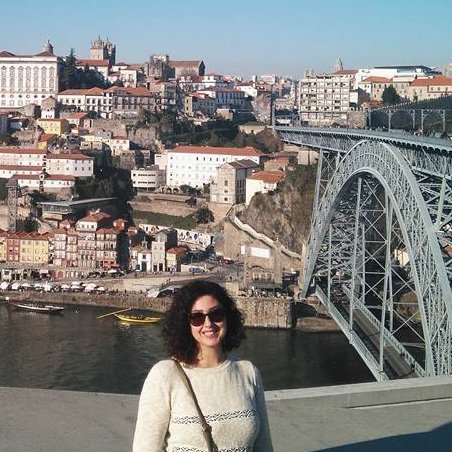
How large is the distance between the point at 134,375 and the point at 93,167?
38.0ft

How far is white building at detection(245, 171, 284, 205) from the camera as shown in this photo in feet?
57.2

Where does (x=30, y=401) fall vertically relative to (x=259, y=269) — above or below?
above

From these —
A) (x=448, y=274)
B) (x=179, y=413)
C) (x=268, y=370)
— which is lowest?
(x=268, y=370)

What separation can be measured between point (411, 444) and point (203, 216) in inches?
659

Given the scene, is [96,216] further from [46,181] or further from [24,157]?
[24,157]

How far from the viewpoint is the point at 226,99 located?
97.7 ft

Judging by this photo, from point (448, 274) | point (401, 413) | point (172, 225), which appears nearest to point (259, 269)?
point (172, 225)

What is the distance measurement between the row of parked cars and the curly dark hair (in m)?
14.0

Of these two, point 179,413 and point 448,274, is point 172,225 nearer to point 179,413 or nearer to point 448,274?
point 448,274

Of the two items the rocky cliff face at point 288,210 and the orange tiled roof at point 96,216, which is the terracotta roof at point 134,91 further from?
the rocky cliff face at point 288,210

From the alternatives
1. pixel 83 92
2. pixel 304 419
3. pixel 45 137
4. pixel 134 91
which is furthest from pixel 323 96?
pixel 304 419

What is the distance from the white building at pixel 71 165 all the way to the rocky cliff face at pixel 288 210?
16.8 ft

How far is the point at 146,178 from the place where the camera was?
68.0 feet

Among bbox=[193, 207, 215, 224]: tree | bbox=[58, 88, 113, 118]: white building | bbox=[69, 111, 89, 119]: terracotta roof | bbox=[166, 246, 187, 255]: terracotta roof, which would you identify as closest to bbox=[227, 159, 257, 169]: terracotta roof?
bbox=[193, 207, 215, 224]: tree
